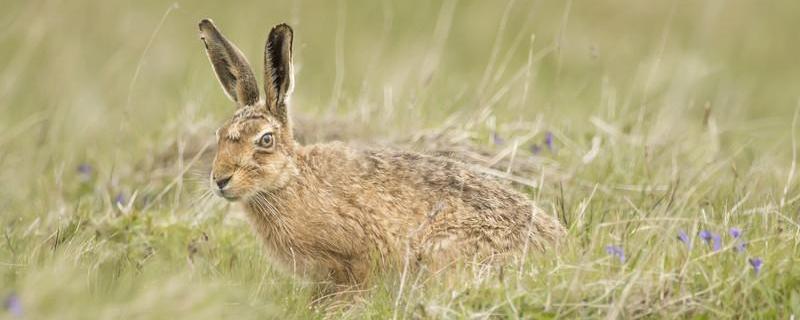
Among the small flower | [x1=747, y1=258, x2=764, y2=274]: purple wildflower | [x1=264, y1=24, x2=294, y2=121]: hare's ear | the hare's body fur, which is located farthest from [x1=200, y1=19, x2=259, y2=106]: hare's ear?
[x1=747, y1=258, x2=764, y2=274]: purple wildflower

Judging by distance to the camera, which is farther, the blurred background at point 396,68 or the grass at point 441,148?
the blurred background at point 396,68

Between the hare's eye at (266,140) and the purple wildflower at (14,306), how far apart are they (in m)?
2.20

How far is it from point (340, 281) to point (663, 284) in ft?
6.27

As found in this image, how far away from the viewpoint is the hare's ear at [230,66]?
7035mm

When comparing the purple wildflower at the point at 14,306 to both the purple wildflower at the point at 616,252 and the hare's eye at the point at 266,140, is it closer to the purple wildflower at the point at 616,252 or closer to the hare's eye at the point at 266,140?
the hare's eye at the point at 266,140

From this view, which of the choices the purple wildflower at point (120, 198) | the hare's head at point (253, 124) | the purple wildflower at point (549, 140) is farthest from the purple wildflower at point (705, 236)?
the purple wildflower at point (120, 198)

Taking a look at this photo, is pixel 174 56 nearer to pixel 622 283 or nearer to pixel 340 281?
pixel 340 281

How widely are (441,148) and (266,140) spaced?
1695mm

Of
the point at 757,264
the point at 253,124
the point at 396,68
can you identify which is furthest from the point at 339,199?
the point at 396,68

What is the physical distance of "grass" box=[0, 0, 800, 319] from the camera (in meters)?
5.57

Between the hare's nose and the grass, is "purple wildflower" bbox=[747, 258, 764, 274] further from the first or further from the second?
the hare's nose

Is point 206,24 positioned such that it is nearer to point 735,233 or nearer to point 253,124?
point 253,124

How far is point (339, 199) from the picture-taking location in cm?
701

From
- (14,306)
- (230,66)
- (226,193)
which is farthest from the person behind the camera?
(230,66)
